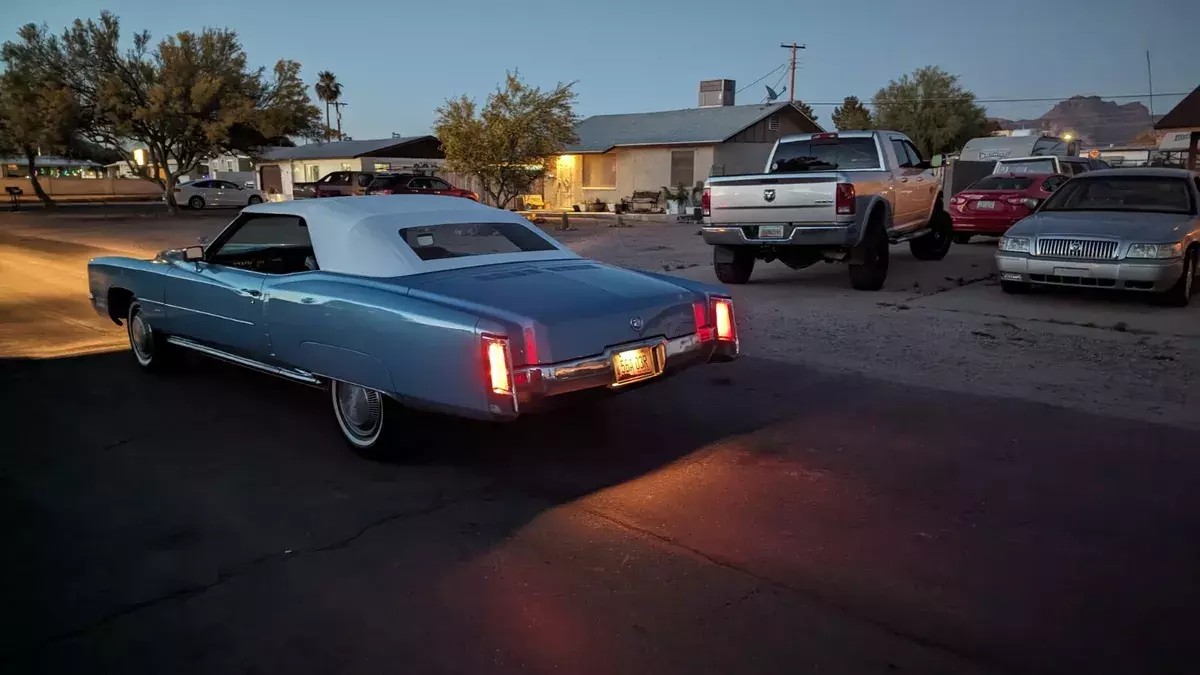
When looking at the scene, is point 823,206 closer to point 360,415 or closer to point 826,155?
point 826,155

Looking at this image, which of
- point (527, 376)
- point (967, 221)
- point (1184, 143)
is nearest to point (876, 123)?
point (1184, 143)

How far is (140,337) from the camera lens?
689 centimetres


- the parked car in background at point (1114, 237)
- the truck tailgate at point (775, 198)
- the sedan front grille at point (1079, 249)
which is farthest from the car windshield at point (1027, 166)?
the truck tailgate at point (775, 198)

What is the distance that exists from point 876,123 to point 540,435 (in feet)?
181

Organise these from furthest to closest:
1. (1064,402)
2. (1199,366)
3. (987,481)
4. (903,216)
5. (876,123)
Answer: (876,123)
(903,216)
(1199,366)
(1064,402)
(987,481)

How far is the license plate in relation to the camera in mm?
4375

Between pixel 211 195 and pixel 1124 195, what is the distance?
38.2 m

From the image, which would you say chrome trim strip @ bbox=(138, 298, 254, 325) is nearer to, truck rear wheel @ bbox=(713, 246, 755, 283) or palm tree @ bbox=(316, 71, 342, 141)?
truck rear wheel @ bbox=(713, 246, 755, 283)

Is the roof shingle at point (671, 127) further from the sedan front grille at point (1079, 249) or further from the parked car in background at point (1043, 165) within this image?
the sedan front grille at point (1079, 249)

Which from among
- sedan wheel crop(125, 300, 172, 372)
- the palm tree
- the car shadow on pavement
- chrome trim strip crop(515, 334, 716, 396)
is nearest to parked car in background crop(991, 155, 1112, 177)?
the car shadow on pavement

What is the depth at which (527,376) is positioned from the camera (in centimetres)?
403

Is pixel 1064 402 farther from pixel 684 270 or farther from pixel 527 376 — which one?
pixel 684 270

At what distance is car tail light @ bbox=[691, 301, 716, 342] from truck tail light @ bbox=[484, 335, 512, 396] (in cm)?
133

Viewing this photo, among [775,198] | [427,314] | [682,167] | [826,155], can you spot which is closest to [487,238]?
[427,314]
